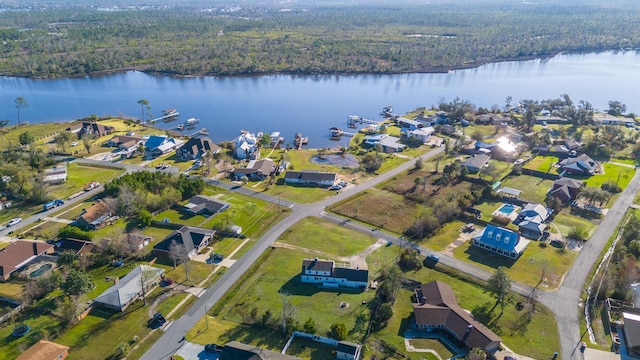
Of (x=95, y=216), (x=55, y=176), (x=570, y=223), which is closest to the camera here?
(x=95, y=216)

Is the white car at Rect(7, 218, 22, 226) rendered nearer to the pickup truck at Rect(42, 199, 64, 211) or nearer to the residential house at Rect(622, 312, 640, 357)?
the pickup truck at Rect(42, 199, 64, 211)

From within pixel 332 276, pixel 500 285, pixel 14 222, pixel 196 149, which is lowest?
pixel 14 222

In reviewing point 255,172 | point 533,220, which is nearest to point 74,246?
point 255,172

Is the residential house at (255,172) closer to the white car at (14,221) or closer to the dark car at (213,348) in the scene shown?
the white car at (14,221)

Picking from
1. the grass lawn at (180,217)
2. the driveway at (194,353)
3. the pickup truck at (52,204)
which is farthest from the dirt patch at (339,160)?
the driveway at (194,353)

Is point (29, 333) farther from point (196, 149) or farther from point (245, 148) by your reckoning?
point (245, 148)

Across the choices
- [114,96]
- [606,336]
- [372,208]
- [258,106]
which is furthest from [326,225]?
[114,96]

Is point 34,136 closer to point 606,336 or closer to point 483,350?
point 483,350
